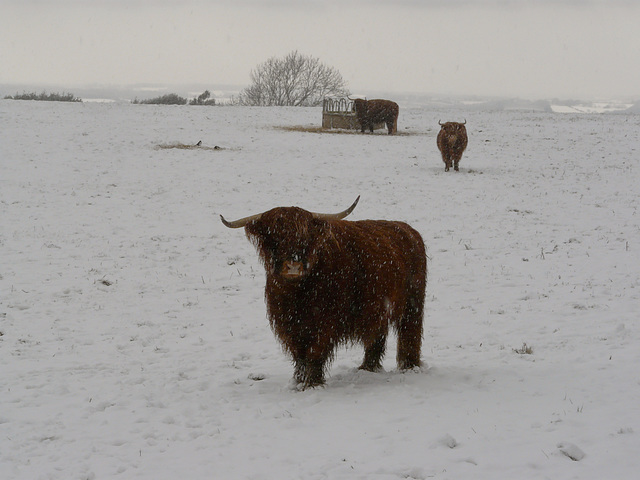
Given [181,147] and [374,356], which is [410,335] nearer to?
[374,356]

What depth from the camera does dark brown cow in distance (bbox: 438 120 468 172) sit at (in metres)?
19.7

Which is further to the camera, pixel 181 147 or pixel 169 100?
pixel 169 100

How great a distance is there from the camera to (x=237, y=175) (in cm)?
1897

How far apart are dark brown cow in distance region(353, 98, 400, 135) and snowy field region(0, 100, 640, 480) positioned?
28.1ft

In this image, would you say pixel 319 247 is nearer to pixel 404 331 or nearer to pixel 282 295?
pixel 282 295

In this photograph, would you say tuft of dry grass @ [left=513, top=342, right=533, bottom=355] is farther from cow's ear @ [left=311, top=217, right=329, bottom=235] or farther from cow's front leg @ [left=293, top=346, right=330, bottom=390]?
cow's ear @ [left=311, top=217, right=329, bottom=235]

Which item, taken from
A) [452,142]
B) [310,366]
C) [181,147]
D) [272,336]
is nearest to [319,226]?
[310,366]

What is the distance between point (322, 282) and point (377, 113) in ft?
81.7

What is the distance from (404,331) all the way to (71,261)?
283 inches

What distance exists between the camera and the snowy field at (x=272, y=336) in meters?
4.47

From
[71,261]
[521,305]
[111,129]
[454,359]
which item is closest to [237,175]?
[71,261]

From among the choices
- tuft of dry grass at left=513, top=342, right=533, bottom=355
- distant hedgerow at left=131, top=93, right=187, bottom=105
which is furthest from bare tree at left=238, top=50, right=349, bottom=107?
tuft of dry grass at left=513, top=342, right=533, bottom=355

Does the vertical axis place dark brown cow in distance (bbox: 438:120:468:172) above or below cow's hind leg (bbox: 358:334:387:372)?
above

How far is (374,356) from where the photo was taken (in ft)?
21.6
